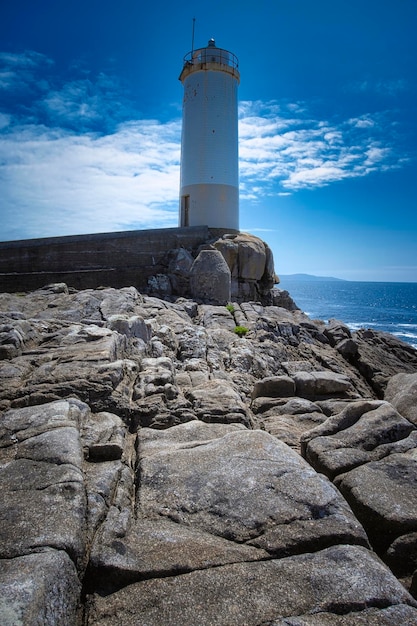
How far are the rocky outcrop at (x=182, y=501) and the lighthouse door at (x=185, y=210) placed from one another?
74.0 feet

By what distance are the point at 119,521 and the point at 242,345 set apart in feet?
28.6

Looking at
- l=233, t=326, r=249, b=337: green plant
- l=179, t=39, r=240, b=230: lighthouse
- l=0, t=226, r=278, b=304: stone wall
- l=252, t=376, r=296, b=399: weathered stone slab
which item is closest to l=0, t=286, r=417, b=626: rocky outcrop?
l=252, t=376, r=296, b=399: weathered stone slab

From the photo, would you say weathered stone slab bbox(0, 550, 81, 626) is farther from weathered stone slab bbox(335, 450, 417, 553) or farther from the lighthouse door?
the lighthouse door

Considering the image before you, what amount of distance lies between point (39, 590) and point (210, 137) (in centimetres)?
2810

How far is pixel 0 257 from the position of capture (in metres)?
20.5

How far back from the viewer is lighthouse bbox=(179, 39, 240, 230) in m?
27.1

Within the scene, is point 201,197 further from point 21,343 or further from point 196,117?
point 21,343

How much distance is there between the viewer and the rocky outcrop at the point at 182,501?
238 cm

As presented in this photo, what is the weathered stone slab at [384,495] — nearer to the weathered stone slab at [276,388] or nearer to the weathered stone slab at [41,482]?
the weathered stone slab at [41,482]

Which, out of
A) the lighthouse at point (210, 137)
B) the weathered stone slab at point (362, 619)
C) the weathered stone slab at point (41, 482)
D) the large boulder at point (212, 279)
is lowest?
the weathered stone slab at point (362, 619)

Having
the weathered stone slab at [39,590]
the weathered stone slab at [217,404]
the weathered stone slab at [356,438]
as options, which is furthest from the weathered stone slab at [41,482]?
the weathered stone slab at [356,438]

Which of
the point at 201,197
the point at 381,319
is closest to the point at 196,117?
the point at 201,197

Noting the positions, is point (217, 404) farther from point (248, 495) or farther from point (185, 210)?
point (185, 210)

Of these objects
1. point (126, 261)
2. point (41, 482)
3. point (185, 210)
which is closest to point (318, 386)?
point (41, 482)
